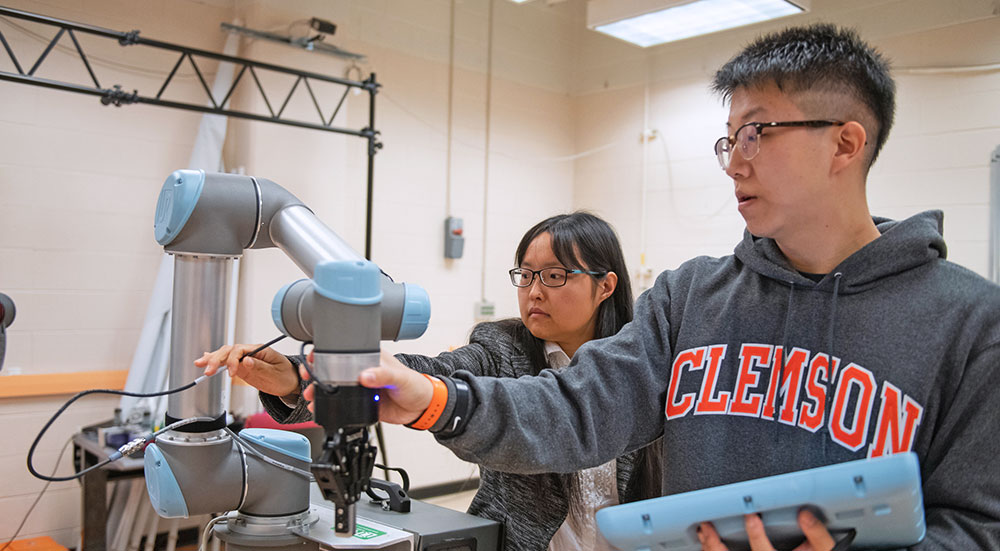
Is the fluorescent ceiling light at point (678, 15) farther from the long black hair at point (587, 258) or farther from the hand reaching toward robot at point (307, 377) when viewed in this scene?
the hand reaching toward robot at point (307, 377)

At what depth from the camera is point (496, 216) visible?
545 cm

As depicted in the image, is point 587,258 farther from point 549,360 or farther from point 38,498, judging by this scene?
point 38,498

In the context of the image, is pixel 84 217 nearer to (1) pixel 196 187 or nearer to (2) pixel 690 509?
(1) pixel 196 187

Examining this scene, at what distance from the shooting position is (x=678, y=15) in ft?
14.4

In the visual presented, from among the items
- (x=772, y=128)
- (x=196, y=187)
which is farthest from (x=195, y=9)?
(x=772, y=128)

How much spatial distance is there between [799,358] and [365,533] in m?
0.70

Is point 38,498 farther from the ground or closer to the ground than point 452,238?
closer to the ground

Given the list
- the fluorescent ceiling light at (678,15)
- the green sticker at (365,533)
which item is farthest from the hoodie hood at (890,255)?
the fluorescent ceiling light at (678,15)

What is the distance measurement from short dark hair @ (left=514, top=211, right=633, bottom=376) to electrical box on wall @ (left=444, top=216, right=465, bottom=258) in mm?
3051

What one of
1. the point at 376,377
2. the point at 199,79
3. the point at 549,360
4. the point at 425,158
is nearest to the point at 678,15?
the point at 425,158

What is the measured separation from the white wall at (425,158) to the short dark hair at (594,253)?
2471 millimetres

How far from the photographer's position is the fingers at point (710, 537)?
0.98 metres

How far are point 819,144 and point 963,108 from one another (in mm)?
3614

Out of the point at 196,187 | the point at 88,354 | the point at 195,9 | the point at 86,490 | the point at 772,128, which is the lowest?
the point at 86,490
